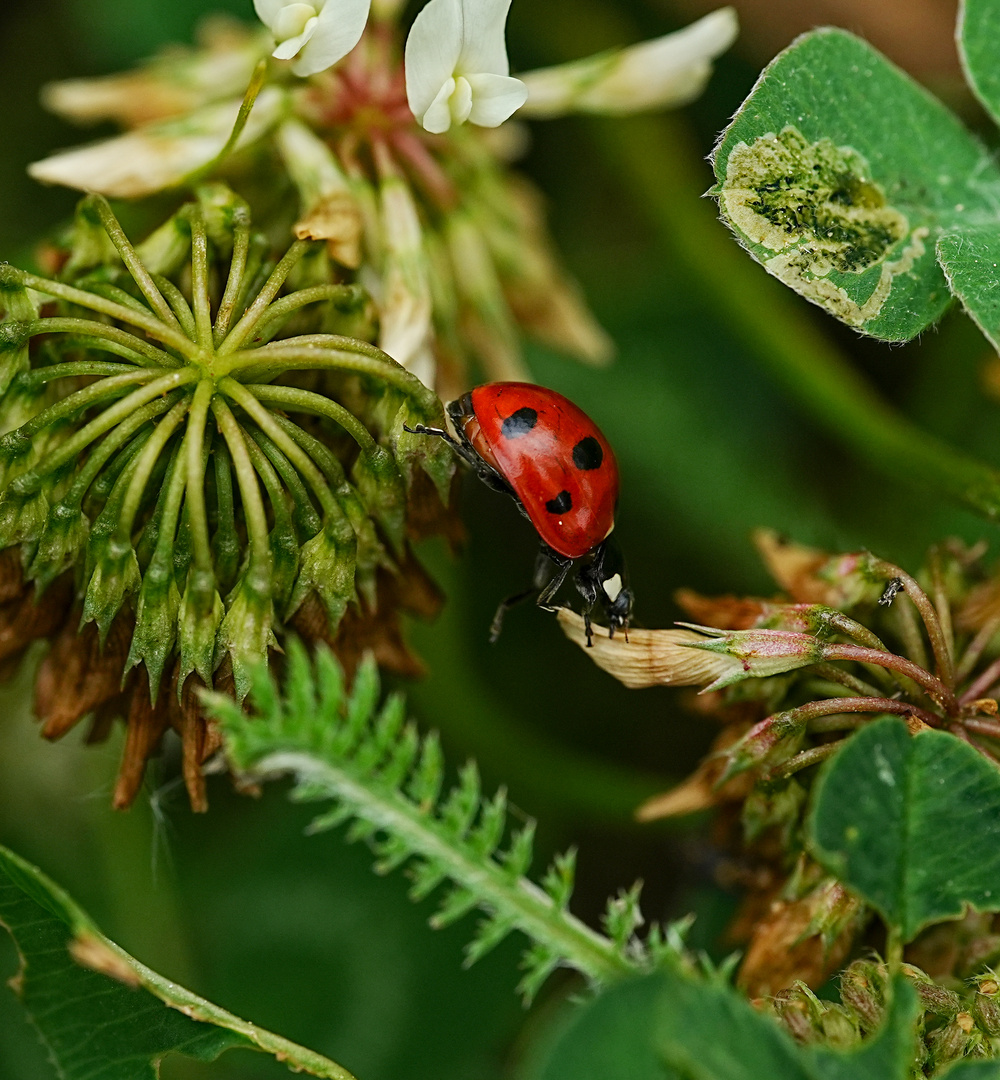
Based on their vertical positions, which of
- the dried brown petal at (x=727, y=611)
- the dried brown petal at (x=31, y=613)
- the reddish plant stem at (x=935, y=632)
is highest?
the reddish plant stem at (x=935, y=632)

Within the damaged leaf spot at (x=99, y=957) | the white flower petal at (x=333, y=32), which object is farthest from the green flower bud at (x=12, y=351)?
the damaged leaf spot at (x=99, y=957)

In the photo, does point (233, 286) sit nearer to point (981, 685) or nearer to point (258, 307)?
point (258, 307)

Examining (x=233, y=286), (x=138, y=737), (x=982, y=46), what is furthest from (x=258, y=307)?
(x=982, y=46)

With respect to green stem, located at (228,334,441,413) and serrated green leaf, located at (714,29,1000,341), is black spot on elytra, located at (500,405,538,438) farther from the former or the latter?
serrated green leaf, located at (714,29,1000,341)

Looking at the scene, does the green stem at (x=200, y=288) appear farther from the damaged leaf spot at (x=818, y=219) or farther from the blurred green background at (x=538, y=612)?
the blurred green background at (x=538, y=612)

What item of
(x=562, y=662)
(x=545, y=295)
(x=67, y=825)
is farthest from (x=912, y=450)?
(x=67, y=825)
